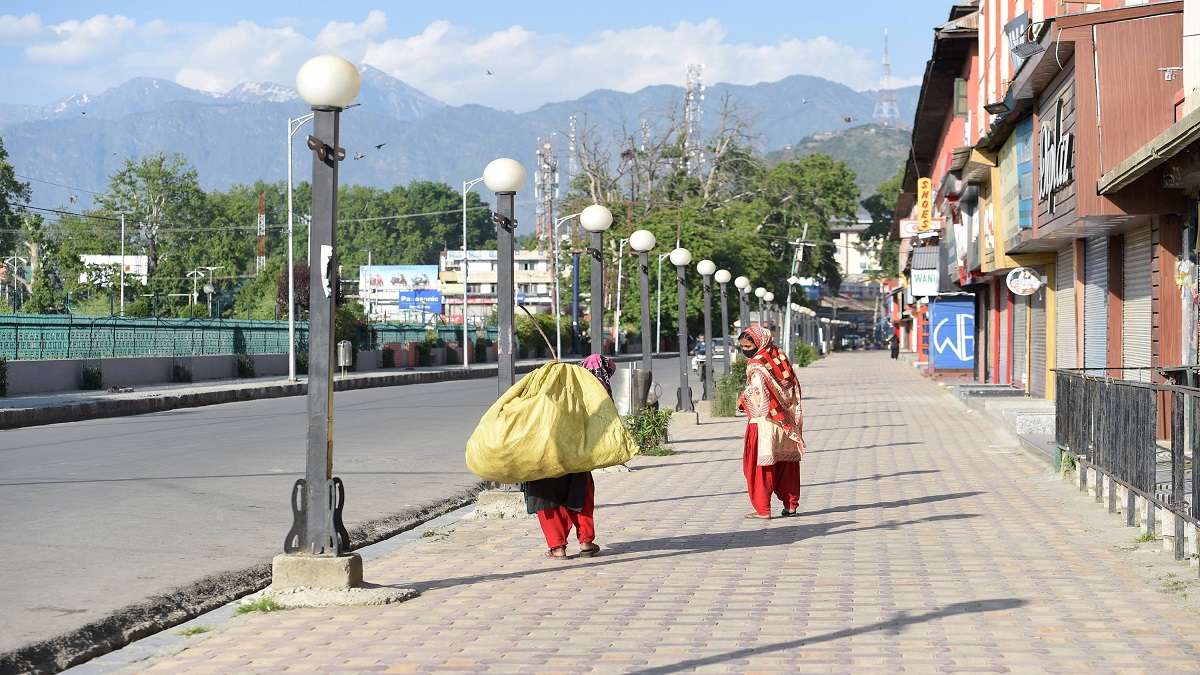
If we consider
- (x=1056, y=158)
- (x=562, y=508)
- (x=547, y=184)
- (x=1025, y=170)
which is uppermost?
(x=547, y=184)

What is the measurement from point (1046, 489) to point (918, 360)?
49421 millimetres

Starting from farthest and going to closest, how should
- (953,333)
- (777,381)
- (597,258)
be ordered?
(953,333), (597,258), (777,381)

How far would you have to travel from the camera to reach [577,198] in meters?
86.2

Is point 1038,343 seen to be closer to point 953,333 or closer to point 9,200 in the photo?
point 953,333

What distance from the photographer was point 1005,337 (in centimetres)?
3603

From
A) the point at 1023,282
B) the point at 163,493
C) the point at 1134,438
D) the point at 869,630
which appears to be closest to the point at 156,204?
the point at 1023,282

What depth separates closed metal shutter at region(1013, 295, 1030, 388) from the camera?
32.0 metres

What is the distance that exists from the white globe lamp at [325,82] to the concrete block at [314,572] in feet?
7.94

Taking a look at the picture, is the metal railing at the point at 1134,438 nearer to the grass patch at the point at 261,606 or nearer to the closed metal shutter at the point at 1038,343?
the grass patch at the point at 261,606

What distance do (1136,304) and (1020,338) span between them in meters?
13.6

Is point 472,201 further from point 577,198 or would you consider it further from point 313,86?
point 313,86

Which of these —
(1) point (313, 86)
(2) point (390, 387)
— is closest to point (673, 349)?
(2) point (390, 387)

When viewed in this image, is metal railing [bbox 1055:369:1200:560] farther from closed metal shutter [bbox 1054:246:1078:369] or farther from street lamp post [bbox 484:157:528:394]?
closed metal shutter [bbox 1054:246:1078:369]

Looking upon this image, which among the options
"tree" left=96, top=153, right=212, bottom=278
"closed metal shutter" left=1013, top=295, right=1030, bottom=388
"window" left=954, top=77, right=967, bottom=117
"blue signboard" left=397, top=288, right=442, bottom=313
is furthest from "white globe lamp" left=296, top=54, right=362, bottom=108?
"blue signboard" left=397, top=288, right=442, bottom=313
